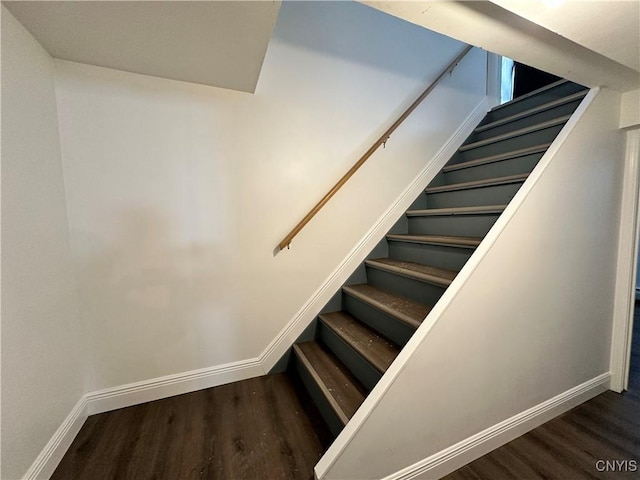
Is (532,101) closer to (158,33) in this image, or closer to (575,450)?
(575,450)

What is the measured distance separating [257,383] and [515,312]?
5.54 ft

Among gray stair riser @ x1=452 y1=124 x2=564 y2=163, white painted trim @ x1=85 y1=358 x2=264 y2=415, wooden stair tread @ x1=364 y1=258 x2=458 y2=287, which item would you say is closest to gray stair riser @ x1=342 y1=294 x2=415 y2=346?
wooden stair tread @ x1=364 y1=258 x2=458 y2=287

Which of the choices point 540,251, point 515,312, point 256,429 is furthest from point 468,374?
point 256,429

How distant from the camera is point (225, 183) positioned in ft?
5.79

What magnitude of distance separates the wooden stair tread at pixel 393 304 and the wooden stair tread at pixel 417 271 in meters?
0.17

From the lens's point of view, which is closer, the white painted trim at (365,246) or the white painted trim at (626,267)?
the white painted trim at (626,267)

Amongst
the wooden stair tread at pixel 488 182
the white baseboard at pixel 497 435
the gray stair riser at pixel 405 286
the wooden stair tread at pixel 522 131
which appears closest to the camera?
the white baseboard at pixel 497 435

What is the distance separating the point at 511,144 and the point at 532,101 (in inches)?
23.4

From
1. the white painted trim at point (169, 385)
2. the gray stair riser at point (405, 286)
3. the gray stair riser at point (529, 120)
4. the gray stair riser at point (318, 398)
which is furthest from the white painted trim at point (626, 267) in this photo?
the white painted trim at point (169, 385)

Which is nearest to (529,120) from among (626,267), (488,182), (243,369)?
(488,182)

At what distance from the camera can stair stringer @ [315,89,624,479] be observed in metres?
1.07

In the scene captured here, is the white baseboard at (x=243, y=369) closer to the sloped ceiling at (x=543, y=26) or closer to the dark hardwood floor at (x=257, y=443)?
the dark hardwood floor at (x=257, y=443)

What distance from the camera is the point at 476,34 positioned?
1039 mm

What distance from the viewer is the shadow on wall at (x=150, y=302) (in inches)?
61.2
